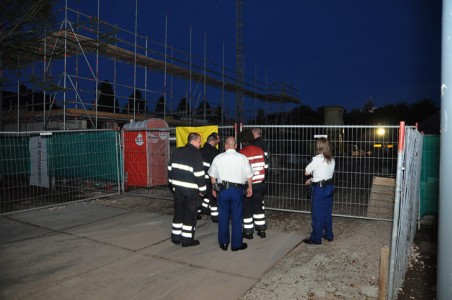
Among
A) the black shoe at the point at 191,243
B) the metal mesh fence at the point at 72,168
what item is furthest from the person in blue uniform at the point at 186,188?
the metal mesh fence at the point at 72,168

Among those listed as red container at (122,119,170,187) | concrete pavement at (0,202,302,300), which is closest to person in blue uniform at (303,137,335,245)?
concrete pavement at (0,202,302,300)

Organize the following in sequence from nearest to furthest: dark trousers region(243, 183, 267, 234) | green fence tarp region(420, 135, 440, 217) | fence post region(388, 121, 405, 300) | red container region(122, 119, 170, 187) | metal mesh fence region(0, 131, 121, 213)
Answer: fence post region(388, 121, 405, 300) < dark trousers region(243, 183, 267, 234) < green fence tarp region(420, 135, 440, 217) < metal mesh fence region(0, 131, 121, 213) < red container region(122, 119, 170, 187)

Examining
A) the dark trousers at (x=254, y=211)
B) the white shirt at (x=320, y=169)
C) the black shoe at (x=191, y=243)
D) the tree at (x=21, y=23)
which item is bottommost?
the black shoe at (x=191, y=243)

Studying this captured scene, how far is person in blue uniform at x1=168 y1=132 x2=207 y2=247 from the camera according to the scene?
5.22 meters

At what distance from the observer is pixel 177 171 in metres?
5.26

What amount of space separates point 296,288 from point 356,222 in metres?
3.36

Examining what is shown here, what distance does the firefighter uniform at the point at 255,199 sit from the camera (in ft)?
18.5

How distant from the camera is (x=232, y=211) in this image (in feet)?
16.4

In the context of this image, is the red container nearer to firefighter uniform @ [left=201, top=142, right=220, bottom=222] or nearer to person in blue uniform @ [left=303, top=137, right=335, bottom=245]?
firefighter uniform @ [left=201, top=142, right=220, bottom=222]

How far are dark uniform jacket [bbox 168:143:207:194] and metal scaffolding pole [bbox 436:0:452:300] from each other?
14.0 feet

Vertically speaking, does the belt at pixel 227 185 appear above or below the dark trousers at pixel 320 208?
above

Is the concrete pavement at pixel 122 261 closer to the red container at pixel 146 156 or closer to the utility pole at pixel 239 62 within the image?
the red container at pixel 146 156

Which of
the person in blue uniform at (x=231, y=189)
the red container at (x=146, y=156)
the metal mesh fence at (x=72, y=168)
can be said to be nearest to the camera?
the person in blue uniform at (x=231, y=189)

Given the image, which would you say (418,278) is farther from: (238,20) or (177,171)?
(238,20)
